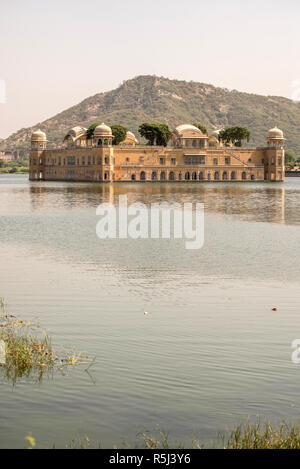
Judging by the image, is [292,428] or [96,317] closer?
[292,428]

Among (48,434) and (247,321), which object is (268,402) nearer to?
(48,434)

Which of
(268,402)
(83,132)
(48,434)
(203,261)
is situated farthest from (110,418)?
(83,132)

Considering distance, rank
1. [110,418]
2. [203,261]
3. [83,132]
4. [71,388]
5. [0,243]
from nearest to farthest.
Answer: [110,418]
[71,388]
[203,261]
[0,243]
[83,132]

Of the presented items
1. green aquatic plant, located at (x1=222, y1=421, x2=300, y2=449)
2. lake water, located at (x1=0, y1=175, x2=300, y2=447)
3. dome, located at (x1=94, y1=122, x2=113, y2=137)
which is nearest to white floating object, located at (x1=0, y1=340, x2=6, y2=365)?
lake water, located at (x1=0, y1=175, x2=300, y2=447)

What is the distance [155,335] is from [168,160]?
4544 inches

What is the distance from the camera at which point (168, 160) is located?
127m

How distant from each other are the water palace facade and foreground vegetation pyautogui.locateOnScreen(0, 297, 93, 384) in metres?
112

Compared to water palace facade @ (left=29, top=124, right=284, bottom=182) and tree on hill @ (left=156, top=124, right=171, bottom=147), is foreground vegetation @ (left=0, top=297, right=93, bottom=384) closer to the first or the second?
water palace facade @ (left=29, top=124, right=284, bottom=182)

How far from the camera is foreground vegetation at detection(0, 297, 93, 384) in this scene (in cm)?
1034

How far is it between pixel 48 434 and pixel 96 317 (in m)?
5.73

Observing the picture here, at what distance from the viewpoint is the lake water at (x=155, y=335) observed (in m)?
8.59

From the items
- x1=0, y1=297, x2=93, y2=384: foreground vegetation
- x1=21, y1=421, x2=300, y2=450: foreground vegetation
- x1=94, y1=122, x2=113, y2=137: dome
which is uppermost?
x1=94, y1=122, x2=113, y2=137: dome

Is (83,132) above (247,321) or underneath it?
above

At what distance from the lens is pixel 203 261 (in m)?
22.0
